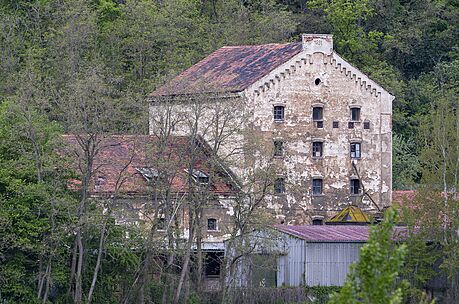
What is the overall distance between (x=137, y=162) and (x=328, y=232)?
8673 mm

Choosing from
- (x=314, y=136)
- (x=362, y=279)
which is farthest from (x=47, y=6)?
(x=362, y=279)

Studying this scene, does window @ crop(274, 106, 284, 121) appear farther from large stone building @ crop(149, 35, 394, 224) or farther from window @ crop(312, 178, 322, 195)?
window @ crop(312, 178, 322, 195)

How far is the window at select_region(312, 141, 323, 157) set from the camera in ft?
196

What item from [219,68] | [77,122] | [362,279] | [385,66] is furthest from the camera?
[385,66]

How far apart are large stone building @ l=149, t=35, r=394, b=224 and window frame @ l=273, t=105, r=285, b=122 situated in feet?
0.15

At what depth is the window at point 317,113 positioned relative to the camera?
59625 millimetres

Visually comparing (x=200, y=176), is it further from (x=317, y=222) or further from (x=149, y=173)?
(x=317, y=222)

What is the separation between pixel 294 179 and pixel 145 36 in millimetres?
19494

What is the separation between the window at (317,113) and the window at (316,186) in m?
2.88

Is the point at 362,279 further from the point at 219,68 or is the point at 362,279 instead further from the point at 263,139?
the point at 219,68

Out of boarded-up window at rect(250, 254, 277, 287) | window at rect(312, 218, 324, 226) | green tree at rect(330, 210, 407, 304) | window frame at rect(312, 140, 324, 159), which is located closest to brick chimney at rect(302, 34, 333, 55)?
window frame at rect(312, 140, 324, 159)

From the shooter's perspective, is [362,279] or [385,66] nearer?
[362,279]

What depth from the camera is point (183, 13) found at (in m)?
78.4

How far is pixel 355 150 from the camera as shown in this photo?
199 ft
